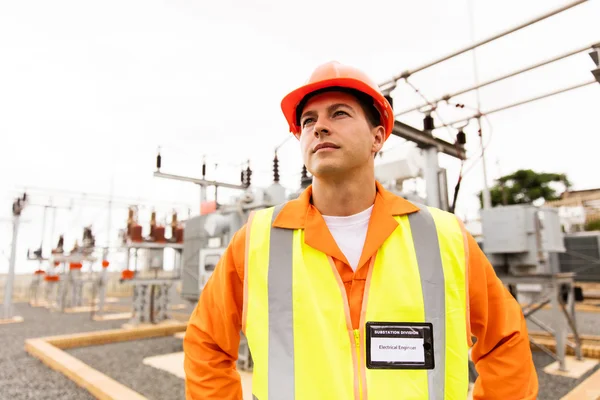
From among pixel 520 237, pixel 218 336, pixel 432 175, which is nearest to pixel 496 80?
pixel 432 175

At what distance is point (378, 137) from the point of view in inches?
72.4

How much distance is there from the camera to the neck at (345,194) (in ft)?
5.47

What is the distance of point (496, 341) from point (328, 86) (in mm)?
1261

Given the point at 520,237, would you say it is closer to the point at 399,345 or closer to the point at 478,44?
the point at 478,44

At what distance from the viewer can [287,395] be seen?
1.43 meters

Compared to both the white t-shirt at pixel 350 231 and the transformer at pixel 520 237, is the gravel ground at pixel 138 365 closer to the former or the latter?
the white t-shirt at pixel 350 231

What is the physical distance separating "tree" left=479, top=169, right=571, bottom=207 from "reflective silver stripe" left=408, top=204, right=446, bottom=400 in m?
32.7

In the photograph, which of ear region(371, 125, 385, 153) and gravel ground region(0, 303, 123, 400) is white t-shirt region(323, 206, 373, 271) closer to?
ear region(371, 125, 385, 153)

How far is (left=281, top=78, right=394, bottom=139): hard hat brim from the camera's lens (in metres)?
1.68

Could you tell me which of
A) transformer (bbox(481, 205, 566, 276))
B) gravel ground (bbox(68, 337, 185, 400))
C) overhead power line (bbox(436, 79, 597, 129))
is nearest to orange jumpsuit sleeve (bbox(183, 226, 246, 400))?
overhead power line (bbox(436, 79, 597, 129))

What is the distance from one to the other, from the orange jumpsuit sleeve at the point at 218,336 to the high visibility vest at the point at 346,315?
0.08m

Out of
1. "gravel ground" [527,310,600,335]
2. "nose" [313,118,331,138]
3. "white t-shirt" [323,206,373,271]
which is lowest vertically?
"gravel ground" [527,310,600,335]

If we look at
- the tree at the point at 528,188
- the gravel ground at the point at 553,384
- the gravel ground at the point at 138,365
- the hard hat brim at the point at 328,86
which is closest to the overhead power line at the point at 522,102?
the gravel ground at the point at 553,384

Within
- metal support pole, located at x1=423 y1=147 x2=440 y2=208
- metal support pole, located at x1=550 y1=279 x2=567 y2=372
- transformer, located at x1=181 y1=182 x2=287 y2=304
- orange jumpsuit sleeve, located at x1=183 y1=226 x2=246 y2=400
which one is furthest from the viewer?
transformer, located at x1=181 y1=182 x2=287 y2=304
